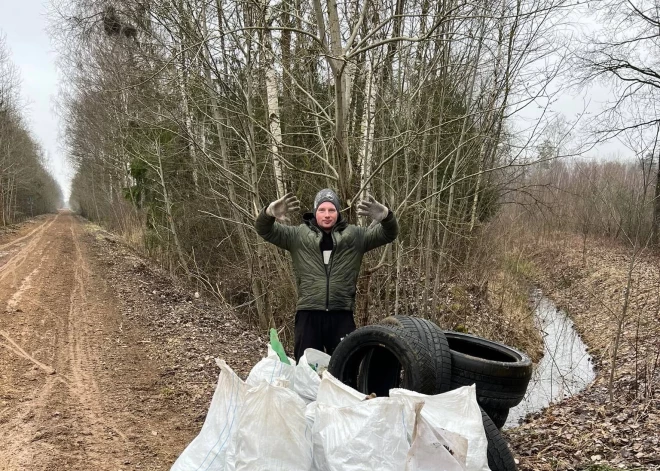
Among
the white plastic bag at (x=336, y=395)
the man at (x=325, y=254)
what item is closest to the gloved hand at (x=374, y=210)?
the man at (x=325, y=254)

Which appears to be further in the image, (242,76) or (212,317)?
(212,317)

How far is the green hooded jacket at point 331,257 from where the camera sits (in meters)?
3.80

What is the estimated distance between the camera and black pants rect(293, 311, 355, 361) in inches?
152

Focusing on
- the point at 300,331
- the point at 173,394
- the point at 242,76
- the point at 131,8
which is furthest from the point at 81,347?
the point at 131,8

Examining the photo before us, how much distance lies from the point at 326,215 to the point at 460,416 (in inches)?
72.8

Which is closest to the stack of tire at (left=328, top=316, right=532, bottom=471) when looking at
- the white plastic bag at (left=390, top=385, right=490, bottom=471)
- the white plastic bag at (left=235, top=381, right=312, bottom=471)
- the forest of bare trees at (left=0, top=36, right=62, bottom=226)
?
the white plastic bag at (left=390, top=385, right=490, bottom=471)

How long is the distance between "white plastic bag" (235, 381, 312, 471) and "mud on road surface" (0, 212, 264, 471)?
60.0 inches

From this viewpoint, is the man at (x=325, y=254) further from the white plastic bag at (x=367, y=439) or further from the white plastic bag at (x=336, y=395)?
the white plastic bag at (x=367, y=439)

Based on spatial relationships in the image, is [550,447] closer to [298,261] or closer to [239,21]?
[298,261]

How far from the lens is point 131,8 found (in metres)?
9.67

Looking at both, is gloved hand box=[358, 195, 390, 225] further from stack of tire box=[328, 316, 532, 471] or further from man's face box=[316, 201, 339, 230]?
stack of tire box=[328, 316, 532, 471]

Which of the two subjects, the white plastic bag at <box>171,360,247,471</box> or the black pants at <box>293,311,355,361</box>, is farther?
the black pants at <box>293,311,355,361</box>

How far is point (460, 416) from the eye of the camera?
2.49m

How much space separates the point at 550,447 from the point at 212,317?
19.6 feet
